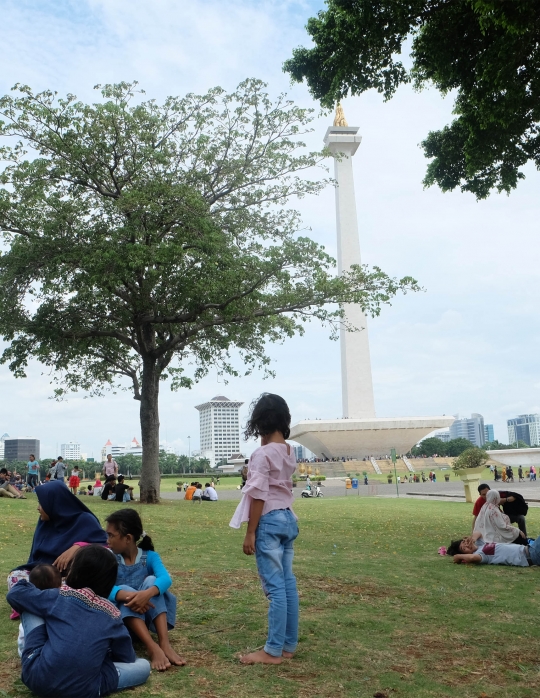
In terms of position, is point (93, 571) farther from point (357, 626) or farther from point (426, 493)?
point (426, 493)

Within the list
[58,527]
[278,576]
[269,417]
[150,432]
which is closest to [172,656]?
[278,576]

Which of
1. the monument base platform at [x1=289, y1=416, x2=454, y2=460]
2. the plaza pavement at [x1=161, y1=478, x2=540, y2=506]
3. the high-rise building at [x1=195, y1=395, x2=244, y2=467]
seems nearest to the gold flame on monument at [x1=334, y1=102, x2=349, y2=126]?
the monument base platform at [x1=289, y1=416, x2=454, y2=460]

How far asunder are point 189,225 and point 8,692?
1404 cm

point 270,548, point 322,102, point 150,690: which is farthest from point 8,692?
point 322,102

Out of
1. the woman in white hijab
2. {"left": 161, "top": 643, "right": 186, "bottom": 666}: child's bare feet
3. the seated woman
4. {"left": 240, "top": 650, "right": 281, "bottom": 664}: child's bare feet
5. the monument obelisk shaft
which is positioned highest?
the monument obelisk shaft

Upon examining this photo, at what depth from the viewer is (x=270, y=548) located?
402 cm

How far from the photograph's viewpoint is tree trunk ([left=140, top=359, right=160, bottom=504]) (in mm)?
18984

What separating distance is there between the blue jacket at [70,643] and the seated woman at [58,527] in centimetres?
91

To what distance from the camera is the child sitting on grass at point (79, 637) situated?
3.24 meters

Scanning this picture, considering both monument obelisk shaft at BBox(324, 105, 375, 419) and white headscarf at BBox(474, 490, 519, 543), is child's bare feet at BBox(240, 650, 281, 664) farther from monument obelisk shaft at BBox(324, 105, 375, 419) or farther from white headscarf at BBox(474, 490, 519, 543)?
monument obelisk shaft at BBox(324, 105, 375, 419)

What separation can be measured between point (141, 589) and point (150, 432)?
15646 mm

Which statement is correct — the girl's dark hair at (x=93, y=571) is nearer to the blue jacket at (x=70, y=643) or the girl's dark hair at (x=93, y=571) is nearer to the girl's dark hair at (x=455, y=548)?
the blue jacket at (x=70, y=643)

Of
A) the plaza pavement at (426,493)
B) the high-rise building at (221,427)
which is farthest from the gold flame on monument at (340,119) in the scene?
the high-rise building at (221,427)

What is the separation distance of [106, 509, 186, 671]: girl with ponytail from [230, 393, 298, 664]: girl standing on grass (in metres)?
0.50
